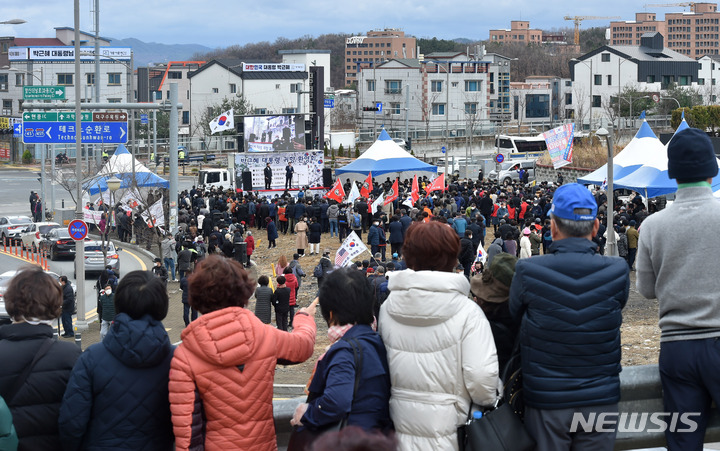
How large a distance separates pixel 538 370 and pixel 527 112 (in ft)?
336

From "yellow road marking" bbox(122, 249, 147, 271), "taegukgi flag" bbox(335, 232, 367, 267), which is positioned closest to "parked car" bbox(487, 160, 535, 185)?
"yellow road marking" bbox(122, 249, 147, 271)

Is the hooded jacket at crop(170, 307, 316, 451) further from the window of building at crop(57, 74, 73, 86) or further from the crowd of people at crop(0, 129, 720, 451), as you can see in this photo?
the window of building at crop(57, 74, 73, 86)

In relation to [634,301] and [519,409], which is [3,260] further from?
[519,409]

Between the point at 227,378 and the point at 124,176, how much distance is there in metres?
33.2

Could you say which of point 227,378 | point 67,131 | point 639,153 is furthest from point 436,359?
point 67,131

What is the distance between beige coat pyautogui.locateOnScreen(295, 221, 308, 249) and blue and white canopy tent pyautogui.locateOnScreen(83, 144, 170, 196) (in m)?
9.16

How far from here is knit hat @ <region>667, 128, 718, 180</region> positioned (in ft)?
14.3

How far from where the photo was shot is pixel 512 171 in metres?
51.6

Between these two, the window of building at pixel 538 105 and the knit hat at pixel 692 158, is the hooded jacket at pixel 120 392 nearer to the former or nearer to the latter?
the knit hat at pixel 692 158

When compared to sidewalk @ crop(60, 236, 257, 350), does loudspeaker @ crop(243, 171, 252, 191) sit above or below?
above

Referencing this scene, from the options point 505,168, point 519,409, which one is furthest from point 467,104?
point 519,409

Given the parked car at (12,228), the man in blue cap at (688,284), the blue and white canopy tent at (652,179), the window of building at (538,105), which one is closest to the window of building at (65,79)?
the parked car at (12,228)

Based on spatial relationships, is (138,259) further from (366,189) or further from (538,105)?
(538,105)

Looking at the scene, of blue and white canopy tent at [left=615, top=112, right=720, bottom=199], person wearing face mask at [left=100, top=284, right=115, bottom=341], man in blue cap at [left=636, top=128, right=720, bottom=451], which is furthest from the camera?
blue and white canopy tent at [left=615, top=112, right=720, bottom=199]
